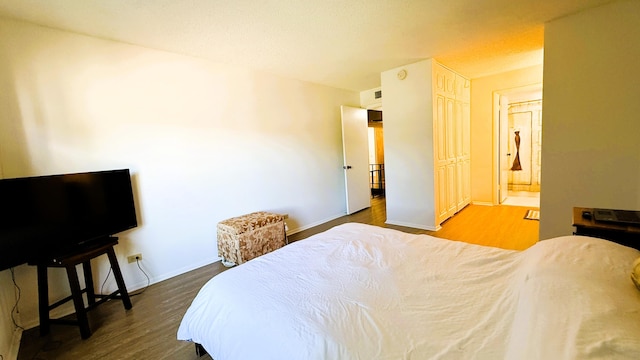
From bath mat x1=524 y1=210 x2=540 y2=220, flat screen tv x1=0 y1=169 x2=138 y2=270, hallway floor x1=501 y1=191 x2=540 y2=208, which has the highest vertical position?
flat screen tv x1=0 y1=169 x2=138 y2=270

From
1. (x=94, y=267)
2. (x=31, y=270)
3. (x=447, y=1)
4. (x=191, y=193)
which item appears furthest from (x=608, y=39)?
(x=31, y=270)

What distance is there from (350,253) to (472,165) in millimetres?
4488

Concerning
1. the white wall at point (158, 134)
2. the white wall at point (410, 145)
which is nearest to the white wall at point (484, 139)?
the white wall at point (410, 145)

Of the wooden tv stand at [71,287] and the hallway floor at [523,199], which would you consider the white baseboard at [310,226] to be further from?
the hallway floor at [523,199]

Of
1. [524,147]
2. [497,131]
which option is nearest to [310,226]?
[497,131]

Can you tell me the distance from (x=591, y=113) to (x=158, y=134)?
4.28m

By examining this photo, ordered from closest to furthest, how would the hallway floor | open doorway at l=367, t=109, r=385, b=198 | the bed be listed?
1. the bed
2. the hallway floor
3. open doorway at l=367, t=109, r=385, b=198

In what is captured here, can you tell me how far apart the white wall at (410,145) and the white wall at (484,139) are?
2043 millimetres

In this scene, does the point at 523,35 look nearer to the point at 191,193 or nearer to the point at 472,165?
the point at 472,165

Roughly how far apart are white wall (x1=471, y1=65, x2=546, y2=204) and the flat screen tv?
18.2 ft

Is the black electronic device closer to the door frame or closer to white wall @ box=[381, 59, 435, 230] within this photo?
white wall @ box=[381, 59, 435, 230]

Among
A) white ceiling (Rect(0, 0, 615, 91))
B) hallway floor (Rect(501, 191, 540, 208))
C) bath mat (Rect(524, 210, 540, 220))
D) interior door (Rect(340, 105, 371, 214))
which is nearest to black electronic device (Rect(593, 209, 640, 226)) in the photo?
white ceiling (Rect(0, 0, 615, 91))

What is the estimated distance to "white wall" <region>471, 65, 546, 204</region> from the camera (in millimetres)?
4715

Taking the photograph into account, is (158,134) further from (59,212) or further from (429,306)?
(429,306)
